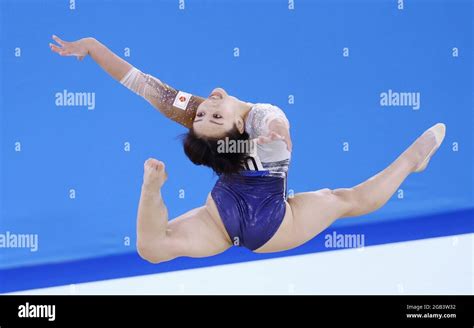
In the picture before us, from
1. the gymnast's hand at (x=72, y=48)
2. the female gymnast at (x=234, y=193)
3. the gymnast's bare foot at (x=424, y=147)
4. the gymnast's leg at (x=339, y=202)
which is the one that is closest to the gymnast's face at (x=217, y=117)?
the female gymnast at (x=234, y=193)

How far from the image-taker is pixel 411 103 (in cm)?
357

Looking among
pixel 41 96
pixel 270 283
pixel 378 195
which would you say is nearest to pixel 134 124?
pixel 41 96

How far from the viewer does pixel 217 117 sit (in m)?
3.19

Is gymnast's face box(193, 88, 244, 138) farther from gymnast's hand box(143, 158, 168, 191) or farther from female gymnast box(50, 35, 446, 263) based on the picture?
gymnast's hand box(143, 158, 168, 191)

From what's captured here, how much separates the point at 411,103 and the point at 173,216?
1336 millimetres

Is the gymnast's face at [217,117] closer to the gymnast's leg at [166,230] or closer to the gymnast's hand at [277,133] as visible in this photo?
the gymnast's hand at [277,133]

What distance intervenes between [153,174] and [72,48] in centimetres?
88

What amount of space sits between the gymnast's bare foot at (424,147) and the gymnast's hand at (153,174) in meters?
1.25

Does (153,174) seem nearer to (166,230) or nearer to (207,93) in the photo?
(166,230)

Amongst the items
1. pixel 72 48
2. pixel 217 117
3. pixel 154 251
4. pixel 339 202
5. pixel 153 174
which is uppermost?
pixel 72 48

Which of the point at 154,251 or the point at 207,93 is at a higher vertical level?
the point at 207,93

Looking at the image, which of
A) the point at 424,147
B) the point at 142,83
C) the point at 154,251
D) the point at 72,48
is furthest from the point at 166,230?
the point at 424,147

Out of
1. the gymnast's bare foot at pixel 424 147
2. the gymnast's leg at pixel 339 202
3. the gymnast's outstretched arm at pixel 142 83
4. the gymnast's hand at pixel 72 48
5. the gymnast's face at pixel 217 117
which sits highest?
the gymnast's hand at pixel 72 48

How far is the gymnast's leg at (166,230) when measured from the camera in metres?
2.98
